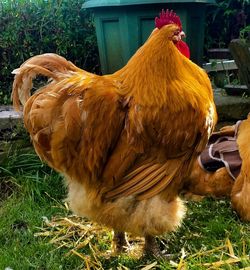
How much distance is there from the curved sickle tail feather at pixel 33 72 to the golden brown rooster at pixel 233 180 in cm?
107

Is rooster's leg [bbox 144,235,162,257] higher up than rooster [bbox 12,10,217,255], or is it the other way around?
rooster [bbox 12,10,217,255]

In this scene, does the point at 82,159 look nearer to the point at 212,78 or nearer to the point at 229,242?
the point at 229,242

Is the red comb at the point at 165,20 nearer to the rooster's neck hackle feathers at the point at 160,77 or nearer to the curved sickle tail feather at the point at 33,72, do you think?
the rooster's neck hackle feathers at the point at 160,77

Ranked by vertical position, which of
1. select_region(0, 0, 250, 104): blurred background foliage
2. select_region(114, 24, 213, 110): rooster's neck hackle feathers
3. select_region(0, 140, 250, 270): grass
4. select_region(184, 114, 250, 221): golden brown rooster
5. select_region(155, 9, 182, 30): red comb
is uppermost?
select_region(155, 9, 182, 30): red comb

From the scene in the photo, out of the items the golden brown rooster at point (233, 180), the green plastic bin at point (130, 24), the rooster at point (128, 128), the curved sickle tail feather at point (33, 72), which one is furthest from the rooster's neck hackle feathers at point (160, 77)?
the green plastic bin at point (130, 24)

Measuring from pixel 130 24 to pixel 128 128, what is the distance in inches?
64.4

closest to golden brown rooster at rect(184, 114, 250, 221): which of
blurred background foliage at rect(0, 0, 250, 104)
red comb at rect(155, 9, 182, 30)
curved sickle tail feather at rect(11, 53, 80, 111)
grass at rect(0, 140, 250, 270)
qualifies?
grass at rect(0, 140, 250, 270)

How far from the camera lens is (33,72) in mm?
2854

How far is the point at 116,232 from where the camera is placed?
10.5 feet

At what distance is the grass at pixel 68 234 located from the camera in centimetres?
301

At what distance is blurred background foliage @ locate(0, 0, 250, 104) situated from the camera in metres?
4.66

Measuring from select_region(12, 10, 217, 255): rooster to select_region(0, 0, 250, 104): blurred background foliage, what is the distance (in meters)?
1.85

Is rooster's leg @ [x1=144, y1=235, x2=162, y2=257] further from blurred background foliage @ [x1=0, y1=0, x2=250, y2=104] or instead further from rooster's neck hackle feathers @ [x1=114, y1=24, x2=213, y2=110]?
blurred background foliage @ [x1=0, y1=0, x2=250, y2=104]

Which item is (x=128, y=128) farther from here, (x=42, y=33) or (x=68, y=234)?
(x=42, y=33)
